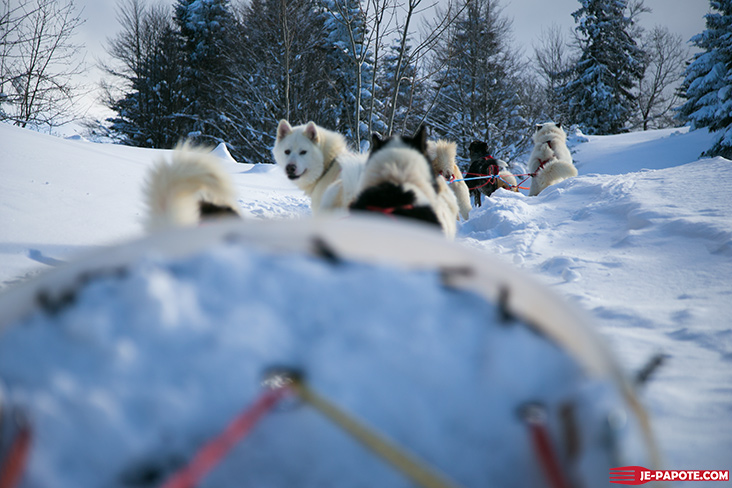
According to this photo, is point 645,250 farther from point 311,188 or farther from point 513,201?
point 311,188

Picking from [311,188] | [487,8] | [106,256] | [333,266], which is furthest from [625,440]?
[487,8]

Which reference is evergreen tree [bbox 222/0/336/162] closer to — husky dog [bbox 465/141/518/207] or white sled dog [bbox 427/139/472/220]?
husky dog [bbox 465/141/518/207]

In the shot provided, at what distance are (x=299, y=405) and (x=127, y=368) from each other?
0.24m

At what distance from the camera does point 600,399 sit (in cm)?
55

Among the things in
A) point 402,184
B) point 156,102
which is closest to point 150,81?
point 156,102

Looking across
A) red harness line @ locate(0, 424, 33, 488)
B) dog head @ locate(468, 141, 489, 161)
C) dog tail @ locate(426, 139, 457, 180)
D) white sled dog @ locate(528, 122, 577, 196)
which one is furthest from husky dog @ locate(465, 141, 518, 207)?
red harness line @ locate(0, 424, 33, 488)

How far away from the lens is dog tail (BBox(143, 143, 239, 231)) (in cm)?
206

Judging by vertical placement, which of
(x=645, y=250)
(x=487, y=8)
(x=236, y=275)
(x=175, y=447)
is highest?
(x=487, y=8)

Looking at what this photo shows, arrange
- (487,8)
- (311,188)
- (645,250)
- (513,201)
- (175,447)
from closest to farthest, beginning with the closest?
(175,447), (645,250), (311,188), (513,201), (487,8)

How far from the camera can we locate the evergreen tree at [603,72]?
71.9 ft

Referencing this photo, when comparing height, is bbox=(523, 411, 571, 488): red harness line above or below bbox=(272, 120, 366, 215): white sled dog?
below

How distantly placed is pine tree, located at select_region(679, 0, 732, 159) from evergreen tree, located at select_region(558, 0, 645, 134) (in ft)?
22.8

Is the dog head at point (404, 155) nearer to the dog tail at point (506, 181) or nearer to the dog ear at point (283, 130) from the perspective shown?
the dog ear at point (283, 130)

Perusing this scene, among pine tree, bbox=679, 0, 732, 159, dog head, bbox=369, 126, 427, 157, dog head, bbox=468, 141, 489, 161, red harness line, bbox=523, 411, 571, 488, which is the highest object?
pine tree, bbox=679, 0, 732, 159
